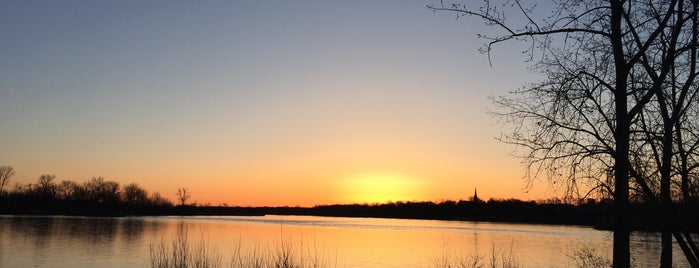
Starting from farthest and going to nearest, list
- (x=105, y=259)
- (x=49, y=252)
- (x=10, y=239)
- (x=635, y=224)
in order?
(x=10, y=239) → (x=49, y=252) → (x=105, y=259) → (x=635, y=224)

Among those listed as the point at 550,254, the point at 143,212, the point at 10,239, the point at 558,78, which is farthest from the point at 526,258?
the point at 143,212

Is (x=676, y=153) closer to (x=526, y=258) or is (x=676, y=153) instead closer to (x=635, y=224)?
(x=635, y=224)

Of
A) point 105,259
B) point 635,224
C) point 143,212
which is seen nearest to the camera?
point 635,224

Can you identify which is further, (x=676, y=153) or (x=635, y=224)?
(x=635, y=224)

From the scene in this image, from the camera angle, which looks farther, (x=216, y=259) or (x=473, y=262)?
(x=473, y=262)

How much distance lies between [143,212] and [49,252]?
99.5m

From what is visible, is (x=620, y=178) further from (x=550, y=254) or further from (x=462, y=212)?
(x=462, y=212)

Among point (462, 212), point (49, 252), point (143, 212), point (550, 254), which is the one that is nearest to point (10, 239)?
point (49, 252)

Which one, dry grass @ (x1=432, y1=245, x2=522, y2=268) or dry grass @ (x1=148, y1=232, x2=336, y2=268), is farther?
dry grass @ (x1=432, y1=245, x2=522, y2=268)

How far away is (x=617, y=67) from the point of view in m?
7.76

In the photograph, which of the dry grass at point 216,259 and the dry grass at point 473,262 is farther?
the dry grass at point 473,262

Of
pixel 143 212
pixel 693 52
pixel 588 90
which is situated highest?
pixel 693 52

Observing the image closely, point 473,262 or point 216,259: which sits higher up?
point 216,259

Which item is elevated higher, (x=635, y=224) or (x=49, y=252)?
(x=635, y=224)
